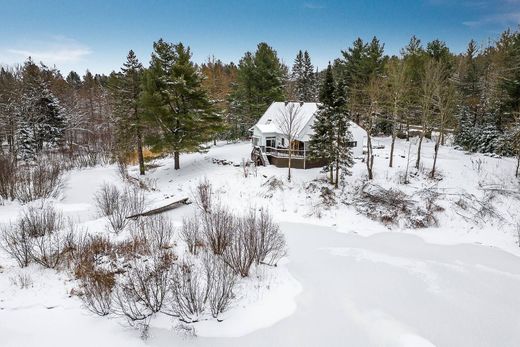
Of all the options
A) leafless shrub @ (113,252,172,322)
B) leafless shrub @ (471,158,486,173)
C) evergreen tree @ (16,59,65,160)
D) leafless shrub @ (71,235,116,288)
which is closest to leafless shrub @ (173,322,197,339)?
leafless shrub @ (113,252,172,322)

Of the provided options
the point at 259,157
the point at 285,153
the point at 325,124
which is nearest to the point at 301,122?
the point at 285,153

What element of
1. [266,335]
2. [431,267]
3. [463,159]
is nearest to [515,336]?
[431,267]

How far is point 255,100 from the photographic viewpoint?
4303 centimetres

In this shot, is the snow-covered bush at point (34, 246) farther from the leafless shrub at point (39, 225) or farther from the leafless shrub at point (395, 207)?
the leafless shrub at point (395, 207)

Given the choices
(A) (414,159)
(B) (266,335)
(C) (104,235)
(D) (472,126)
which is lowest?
(B) (266,335)

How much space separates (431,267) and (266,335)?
32.4 ft

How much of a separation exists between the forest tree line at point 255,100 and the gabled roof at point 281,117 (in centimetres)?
413

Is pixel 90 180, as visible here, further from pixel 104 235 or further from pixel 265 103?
pixel 265 103

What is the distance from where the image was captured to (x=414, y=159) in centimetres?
3156

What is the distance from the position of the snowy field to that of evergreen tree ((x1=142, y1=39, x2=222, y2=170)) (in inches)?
257

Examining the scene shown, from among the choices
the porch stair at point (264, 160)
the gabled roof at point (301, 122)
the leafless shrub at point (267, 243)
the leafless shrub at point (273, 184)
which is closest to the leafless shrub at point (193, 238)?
the leafless shrub at point (267, 243)

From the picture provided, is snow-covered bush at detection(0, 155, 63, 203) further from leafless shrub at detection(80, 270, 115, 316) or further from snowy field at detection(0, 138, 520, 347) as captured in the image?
leafless shrub at detection(80, 270, 115, 316)

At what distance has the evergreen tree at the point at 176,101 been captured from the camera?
2856cm

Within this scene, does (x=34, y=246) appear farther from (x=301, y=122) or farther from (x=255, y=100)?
(x=255, y=100)
